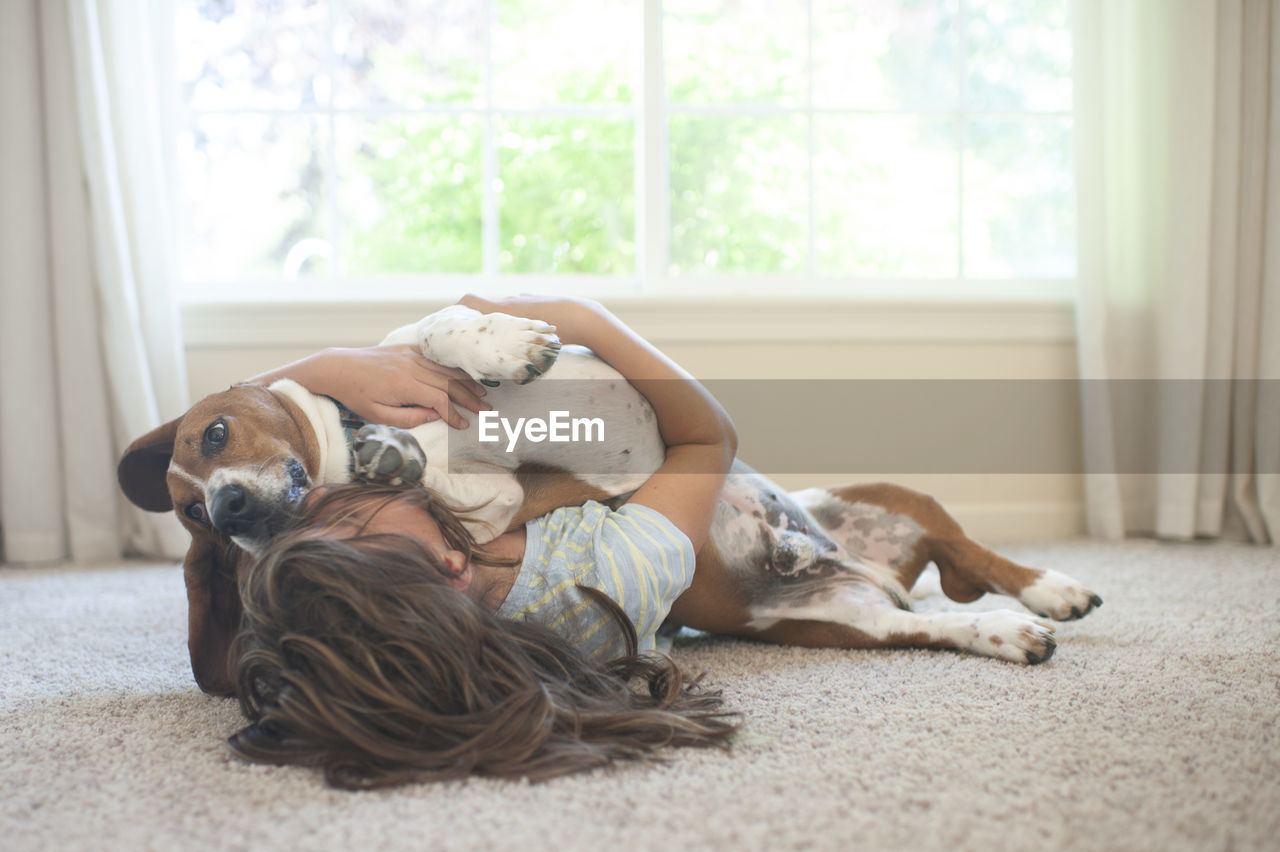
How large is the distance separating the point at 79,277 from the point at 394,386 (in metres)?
1.51

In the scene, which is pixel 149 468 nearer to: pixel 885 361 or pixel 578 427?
pixel 578 427

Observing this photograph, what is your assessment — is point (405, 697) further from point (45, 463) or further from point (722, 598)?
point (45, 463)

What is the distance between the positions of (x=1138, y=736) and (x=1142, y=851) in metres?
0.29

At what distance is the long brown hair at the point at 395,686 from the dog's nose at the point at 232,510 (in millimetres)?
85

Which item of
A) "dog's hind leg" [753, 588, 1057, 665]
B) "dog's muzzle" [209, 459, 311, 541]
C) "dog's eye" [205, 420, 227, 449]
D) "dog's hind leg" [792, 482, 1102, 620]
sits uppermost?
"dog's eye" [205, 420, 227, 449]

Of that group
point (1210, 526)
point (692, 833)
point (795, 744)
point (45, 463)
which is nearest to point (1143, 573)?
point (1210, 526)

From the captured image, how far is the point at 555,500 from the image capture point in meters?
1.22

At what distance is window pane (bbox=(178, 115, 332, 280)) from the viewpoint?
2605mm

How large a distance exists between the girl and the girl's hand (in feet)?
0.52

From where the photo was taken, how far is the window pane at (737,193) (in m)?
2.58

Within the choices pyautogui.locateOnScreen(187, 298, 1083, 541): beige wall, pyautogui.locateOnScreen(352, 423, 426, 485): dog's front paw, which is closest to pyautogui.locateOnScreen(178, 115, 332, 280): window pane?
pyautogui.locateOnScreen(187, 298, 1083, 541): beige wall

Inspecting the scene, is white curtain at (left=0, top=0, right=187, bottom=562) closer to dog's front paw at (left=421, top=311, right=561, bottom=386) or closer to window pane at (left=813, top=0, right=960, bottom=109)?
dog's front paw at (left=421, top=311, right=561, bottom=386)

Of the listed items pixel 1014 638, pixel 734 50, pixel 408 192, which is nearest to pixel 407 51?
pixel 408 192

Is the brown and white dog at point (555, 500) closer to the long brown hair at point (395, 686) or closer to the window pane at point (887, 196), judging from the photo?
the long brown hair at point (395, 686)
